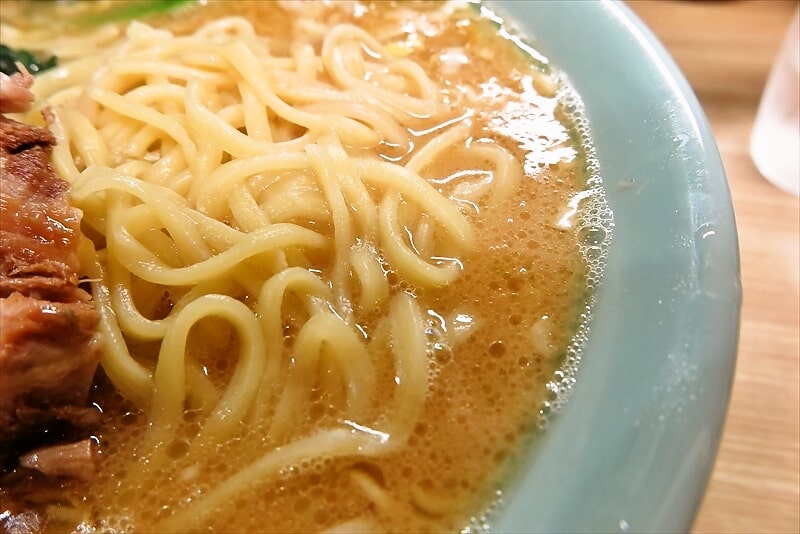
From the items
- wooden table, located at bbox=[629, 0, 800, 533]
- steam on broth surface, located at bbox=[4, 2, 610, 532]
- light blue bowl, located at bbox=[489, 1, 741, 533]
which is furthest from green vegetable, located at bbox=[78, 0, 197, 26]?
wooden table, located at bbox=[629, 0, 800, 533]

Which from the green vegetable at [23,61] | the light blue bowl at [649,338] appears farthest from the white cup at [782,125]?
the green vegetable at [23,61]

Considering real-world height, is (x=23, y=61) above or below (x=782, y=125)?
above

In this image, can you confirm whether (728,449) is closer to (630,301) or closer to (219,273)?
(630,301)

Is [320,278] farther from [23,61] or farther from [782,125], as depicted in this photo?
[782,125]

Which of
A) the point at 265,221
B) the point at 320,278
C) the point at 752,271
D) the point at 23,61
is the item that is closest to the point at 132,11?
the point at 23,61

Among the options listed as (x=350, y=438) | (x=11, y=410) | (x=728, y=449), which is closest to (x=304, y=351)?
(x=350, y=438)

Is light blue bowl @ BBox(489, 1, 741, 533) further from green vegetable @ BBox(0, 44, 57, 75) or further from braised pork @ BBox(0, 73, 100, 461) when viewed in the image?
green vegetable @ BBox(0, 44, 57, 75)
